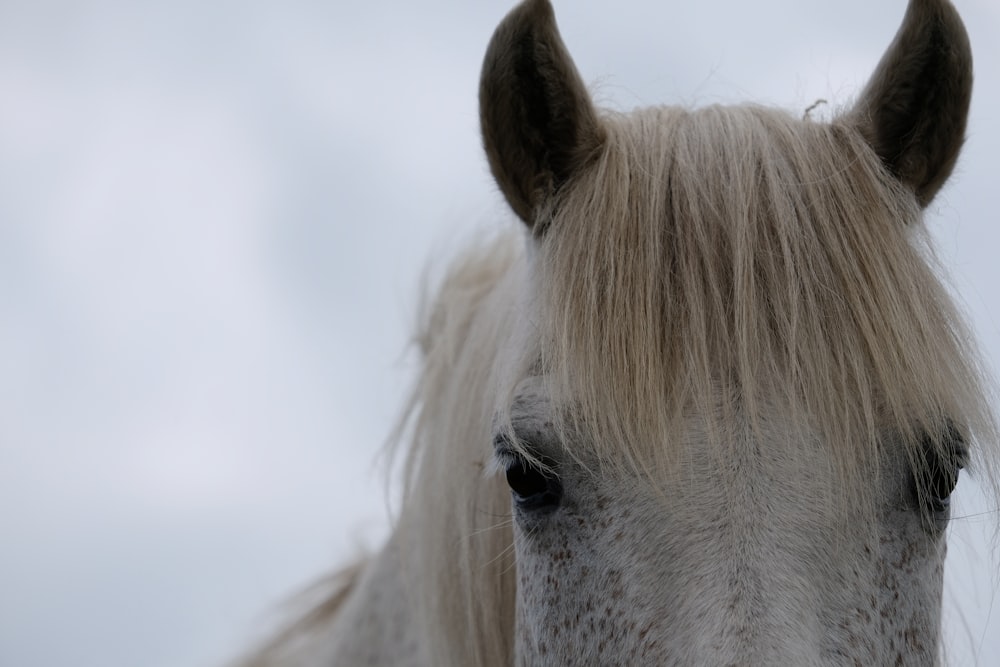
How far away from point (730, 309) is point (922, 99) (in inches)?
28.7

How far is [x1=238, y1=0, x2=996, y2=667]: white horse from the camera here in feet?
6.17

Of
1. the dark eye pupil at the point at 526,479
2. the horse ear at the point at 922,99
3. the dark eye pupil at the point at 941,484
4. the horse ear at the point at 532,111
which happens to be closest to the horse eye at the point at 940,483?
the dark eye pupil at the point at 941,484

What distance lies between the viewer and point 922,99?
234cm

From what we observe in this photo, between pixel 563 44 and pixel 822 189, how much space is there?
69 cm

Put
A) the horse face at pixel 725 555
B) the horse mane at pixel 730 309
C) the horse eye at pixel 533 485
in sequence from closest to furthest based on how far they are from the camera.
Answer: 1. the horse face at pixel 725 555
2. the horse mane at pixel 730 309
3. the horse eye at pixel 533 485

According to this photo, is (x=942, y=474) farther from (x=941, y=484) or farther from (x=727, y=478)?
(x=727, y=478)

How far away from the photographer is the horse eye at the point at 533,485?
2158 millimetres

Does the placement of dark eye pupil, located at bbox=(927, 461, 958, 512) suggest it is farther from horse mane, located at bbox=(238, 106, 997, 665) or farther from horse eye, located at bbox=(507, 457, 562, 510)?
horse eye, located at bbox=(507, 457, 562, 510)

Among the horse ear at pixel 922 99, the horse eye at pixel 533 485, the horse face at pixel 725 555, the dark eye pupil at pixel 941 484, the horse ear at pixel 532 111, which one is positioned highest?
the horse ear at pixel 532 111

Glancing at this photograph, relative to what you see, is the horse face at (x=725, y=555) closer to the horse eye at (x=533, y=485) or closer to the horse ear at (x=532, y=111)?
the horse eye at (x=533, y=485)

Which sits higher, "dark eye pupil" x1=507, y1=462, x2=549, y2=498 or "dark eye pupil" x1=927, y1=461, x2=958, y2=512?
"dark eye pupil" x1=507, y1=462, x2=549, y2=498

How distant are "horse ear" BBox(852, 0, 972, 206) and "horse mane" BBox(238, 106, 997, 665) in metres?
0.06

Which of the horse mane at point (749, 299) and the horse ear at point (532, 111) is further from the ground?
the horse ear at point (532, 111)

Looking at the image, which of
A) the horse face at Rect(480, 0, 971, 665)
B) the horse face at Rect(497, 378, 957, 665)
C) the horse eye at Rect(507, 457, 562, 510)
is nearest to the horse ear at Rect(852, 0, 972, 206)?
the horse face at Rect(480, 0, 971, 665)
